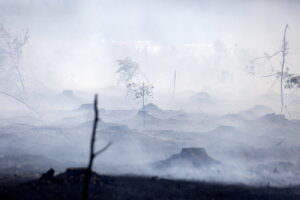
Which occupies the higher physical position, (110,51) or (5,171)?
(110,51)

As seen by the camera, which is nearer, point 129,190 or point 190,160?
point 129,190

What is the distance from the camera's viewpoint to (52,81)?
135m

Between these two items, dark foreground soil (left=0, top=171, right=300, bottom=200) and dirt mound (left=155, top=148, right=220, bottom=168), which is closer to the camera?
dark foreground soil (left=0, top=171, right=300, bottom=200)

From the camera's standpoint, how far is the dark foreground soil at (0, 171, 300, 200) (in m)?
22.2

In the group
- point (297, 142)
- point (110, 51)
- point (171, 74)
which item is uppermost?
point (110, 51)

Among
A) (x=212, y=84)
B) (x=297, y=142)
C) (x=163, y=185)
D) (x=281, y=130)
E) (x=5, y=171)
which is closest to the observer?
(x=163, y=185)

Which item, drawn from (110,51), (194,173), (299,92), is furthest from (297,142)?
(110,51)

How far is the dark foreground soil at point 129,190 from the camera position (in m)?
22.2

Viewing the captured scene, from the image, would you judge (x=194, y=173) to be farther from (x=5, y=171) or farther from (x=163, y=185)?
(x=5, y=171)

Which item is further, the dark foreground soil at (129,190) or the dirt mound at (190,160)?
the dirt mound at (190,160)

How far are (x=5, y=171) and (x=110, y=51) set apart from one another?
505 ft

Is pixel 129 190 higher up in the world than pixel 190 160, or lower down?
higher up

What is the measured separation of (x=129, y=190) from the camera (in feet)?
80.3

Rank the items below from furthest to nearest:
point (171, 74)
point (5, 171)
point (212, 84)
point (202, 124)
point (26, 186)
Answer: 1. point (171, 74)
2. point (212, 84)
3. point (202, 124)
4. point (5, 171)
5. point (26, 186)
